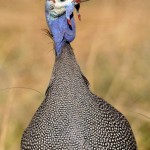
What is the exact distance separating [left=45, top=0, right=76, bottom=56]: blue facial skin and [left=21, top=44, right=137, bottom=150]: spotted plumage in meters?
0.04

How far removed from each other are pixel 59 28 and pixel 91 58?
156cm

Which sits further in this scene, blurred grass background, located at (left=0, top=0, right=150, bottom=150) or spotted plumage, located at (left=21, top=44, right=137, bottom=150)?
blurred grass background, located at (left=0, top=0, right=150, bottom=150)

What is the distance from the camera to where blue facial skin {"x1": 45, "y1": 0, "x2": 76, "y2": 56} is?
13.0ft

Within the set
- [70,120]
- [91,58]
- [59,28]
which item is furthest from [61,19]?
[91,58]

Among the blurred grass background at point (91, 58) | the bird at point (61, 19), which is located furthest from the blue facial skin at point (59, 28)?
the blurred grass background at point (91, 58)

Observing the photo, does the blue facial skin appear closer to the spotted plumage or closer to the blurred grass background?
the spotted plumage

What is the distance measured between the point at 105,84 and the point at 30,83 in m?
0.50

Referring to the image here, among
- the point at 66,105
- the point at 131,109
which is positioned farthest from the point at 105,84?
the point at 66,105

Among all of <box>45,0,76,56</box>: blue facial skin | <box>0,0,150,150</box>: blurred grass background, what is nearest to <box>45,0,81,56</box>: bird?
<box>45,0,76,56</box>: blue facial skin

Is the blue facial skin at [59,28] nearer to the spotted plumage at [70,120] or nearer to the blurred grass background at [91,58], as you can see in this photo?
the spotted plumage at [70,120]

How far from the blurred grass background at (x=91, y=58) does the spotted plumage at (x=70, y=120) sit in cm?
95

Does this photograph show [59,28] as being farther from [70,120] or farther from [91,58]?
[91,58]

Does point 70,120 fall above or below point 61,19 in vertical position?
below

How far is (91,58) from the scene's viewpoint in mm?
5535
